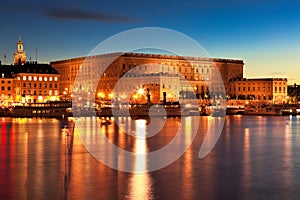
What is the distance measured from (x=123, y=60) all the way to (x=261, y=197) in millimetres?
97554

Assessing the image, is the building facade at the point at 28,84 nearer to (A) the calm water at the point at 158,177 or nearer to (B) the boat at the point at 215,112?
(B) the boat at the point at 215,112

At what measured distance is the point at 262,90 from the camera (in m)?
121

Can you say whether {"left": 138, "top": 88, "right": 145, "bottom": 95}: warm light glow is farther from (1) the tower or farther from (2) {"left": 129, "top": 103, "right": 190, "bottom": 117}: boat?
(1) the tower

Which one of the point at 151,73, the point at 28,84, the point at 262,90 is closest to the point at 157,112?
the point at 28,84

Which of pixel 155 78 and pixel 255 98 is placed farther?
pixel 255 98

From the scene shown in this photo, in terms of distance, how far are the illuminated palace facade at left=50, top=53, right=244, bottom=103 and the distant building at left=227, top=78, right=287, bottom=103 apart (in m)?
4.26

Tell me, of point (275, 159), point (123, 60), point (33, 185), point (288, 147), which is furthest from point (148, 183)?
point (123, 60)

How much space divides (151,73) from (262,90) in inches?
1208

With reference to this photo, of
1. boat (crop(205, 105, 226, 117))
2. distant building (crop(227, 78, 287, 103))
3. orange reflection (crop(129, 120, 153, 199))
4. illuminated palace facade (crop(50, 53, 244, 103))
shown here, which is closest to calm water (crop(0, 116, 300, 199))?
orange reflection (crop(129, 120, 153, 199))

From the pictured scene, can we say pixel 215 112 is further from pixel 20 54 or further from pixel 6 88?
pixel 20 54

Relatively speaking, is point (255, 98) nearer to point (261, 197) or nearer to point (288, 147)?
point (288, 147)

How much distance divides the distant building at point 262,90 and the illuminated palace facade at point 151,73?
426 centimetres

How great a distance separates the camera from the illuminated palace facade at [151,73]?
330 ft

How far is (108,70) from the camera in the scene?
109 meters
